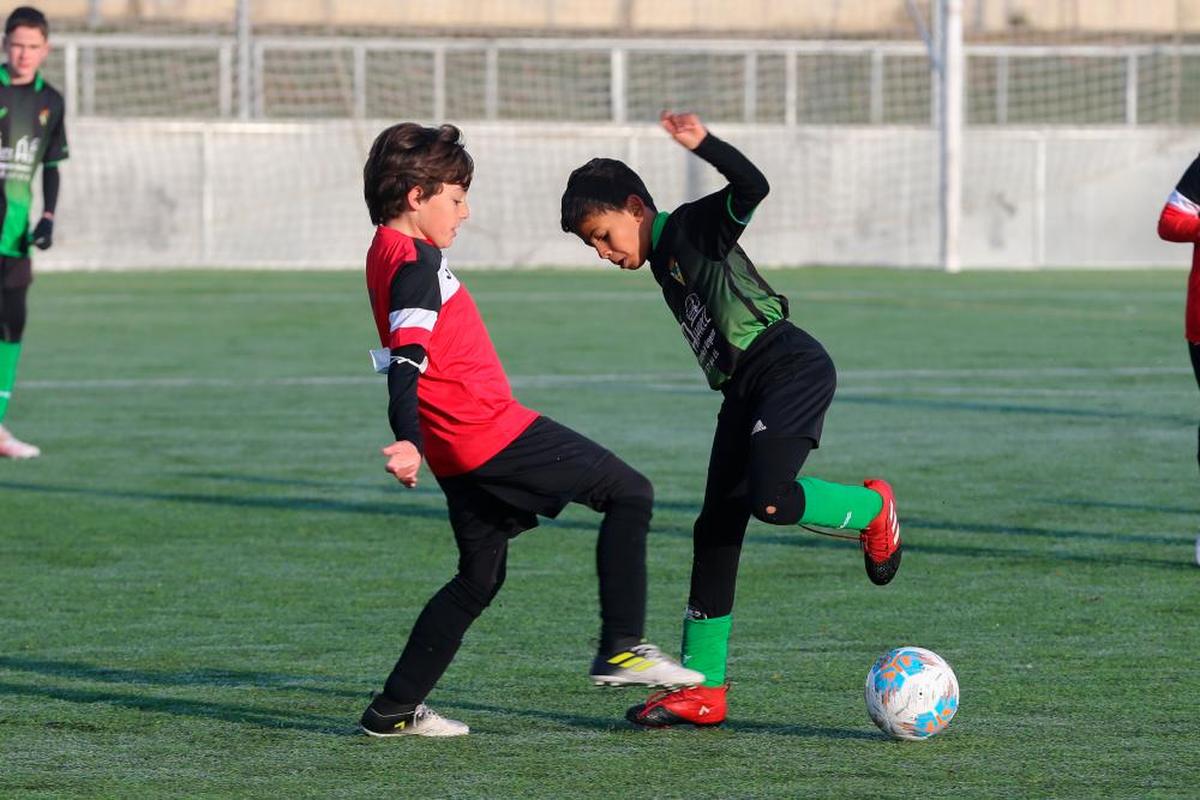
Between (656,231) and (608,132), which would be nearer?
(656,231)

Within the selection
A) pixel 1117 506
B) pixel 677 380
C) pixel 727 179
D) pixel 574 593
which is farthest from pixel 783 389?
pixel 677 380

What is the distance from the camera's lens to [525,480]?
5.02m

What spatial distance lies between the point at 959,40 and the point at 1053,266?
4182 millimetres

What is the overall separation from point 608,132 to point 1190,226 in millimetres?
21137

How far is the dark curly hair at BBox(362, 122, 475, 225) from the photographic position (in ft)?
16.3

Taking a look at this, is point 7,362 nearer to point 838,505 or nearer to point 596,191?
point 596,191

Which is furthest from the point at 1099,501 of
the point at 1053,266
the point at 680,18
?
the point at 680,18

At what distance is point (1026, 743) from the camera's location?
196 inches

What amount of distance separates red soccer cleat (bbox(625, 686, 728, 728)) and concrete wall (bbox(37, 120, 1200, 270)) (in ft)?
73.5

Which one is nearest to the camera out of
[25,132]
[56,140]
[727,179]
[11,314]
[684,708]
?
[727,179]

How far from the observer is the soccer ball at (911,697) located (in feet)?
16.3

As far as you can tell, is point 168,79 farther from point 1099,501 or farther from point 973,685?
point 973,685

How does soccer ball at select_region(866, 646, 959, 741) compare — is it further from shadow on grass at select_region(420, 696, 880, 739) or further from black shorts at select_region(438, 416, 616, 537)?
black shorts at select_region(438, 416, 616, 537)

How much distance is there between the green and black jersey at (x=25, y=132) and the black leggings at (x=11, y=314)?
0.22 metres
